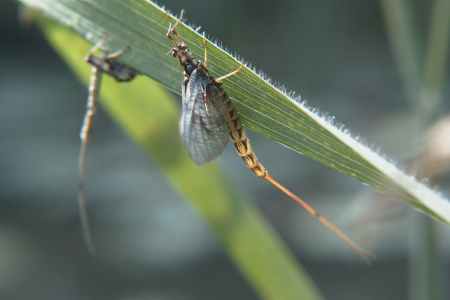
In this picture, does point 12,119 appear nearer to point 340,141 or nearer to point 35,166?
point 35,166

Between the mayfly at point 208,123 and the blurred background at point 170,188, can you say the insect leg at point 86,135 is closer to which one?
the mayfly at point 208,123

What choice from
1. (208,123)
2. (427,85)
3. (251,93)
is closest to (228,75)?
(251,93)

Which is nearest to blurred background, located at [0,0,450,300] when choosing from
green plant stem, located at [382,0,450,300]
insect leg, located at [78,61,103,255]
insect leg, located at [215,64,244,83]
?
green plant stem, located at [382,0,450,300]

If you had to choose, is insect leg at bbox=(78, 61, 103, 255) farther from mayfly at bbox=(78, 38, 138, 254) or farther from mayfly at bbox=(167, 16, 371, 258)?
mayfly at bbox=(167, 16, 371, 258)

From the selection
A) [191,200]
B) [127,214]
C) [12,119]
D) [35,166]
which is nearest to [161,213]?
[127,214]

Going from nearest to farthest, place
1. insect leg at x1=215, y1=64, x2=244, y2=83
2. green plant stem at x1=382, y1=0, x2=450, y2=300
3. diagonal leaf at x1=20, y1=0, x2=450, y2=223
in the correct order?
diagonal leaf at x1=20, y1=0, x2=450, y2=223 < insect leg at x1=215, y1=64, x2=244, y2=83 < green plant stem at x1=382, y1=0, x2=450, y2=300

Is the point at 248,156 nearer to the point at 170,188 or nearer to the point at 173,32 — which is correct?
the point at 173,32
